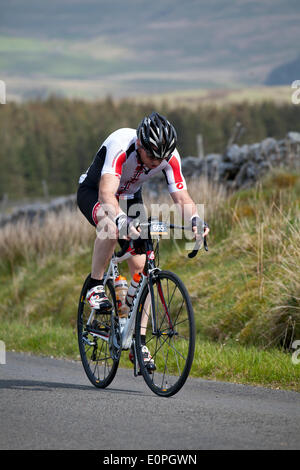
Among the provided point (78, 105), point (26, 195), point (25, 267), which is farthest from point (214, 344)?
point (78, 105)

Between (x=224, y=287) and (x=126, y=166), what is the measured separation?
479cm

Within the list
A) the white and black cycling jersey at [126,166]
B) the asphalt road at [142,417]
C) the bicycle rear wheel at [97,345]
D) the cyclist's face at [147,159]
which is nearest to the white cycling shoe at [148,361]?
the asphalt road at [142,417]

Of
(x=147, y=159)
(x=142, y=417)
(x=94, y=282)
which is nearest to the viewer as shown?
(x=142, y=417)

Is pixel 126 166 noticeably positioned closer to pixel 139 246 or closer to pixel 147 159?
pixel 147 159

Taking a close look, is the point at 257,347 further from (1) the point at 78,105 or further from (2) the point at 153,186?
(1) the point at 78,105

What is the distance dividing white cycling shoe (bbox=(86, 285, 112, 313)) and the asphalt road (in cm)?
69

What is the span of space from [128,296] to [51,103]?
146 meters

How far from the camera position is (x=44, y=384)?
7051 millimetres

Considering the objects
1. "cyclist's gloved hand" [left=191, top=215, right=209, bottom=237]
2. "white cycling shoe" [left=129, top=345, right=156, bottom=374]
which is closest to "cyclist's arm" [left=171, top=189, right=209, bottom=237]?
"cyclist's gloved hand" [left=191, top=215, right=209, bottom=237]

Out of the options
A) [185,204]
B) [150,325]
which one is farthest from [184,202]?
[150,325]

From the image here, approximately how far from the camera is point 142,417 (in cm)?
523

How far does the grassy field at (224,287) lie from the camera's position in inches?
321

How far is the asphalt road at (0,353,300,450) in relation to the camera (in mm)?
4570

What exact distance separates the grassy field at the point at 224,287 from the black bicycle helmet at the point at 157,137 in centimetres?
243
